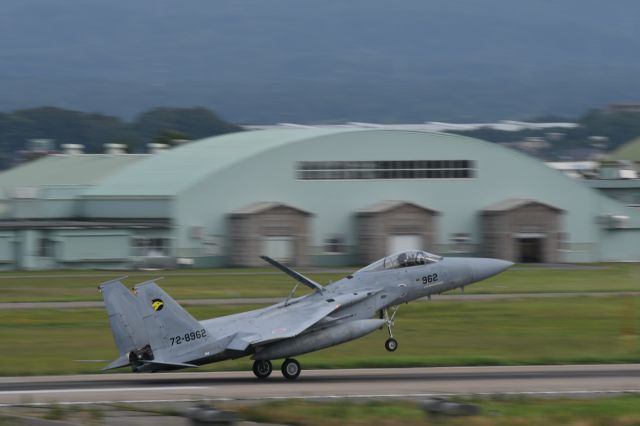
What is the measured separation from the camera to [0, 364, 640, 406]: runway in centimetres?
2456

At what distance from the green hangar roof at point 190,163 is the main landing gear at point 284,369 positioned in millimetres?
50482

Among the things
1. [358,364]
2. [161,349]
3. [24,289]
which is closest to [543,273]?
[24,289]

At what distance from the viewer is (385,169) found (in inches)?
3108

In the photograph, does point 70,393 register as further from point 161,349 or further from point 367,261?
point 367,261

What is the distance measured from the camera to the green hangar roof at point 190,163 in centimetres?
7869

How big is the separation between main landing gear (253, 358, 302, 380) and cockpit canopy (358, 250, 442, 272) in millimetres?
3767

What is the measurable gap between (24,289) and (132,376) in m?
32.1

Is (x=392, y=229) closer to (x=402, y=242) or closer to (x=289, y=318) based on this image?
(x=402, y=242)

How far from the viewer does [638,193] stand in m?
102

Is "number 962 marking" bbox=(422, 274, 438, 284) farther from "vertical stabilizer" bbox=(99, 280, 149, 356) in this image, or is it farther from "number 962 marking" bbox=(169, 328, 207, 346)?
"vertical stabilizer" bbox=(99, 280, 149, 356)

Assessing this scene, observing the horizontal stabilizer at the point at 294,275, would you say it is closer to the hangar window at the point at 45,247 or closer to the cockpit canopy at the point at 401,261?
the cockpit canopy at the point at 401,261

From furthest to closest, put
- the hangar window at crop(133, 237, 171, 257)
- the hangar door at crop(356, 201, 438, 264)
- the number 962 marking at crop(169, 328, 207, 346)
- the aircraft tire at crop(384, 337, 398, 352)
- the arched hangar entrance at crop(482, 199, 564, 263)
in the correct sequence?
the arched hangar entrance at crop(482, 199, 564, 263) < the hangar door at crop(356, 201, 438, 264) < the hangar window at crop(133, 237, 171, 257) < the aircraft tire at crop(384, 337, 398, 352) < the number 962 marking at crop(169, 328, 207, 346)

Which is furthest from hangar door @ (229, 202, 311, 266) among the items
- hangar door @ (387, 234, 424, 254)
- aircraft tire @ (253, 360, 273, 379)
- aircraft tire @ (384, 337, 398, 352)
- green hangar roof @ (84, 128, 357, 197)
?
aircraft tire @ (253, 360, 273, 379)

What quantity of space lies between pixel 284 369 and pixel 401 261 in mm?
5059
